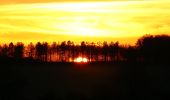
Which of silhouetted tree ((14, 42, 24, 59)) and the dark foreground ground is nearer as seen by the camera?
the dark foreground ground

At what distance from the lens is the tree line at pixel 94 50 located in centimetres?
→ 12112

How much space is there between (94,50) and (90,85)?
7270cm

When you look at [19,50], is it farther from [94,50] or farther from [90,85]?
[90,85]

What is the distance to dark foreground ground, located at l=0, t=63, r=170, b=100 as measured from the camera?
186ft

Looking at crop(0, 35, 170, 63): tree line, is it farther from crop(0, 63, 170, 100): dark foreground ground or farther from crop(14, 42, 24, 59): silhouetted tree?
crop(0, 63, 170, 100): dark foreground ground

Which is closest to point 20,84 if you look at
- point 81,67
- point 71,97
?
point 71,97

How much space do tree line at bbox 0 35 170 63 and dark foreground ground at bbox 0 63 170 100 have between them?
37.0 meters

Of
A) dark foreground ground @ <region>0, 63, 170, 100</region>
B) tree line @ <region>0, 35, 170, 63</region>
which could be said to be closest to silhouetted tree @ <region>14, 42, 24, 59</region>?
tree line @ <region>0, 35, 170, 63</region>

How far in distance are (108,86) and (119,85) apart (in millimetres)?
1220

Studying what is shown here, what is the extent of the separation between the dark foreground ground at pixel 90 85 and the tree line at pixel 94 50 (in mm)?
37004

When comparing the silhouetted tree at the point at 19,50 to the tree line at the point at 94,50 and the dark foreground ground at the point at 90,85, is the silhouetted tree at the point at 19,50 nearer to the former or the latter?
the tree line at the point at 94,50

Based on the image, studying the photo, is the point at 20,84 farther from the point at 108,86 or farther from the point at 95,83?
the point at 95,83

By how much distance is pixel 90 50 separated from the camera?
14625 cm

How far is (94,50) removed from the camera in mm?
145125
